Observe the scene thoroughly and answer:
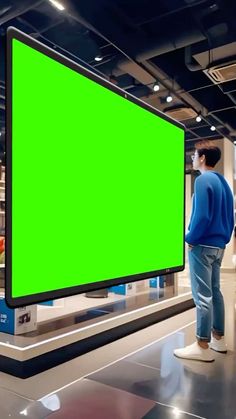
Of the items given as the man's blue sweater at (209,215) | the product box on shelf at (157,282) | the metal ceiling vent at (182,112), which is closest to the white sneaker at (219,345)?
the man's blue sweater at (209,215)

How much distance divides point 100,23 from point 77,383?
340 centimetres

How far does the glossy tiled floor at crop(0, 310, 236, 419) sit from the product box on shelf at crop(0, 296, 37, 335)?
0.27 metres

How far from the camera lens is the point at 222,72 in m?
4.75

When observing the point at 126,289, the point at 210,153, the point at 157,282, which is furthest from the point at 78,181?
the point at 157,282

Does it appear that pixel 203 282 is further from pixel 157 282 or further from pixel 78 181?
pixel 157 282

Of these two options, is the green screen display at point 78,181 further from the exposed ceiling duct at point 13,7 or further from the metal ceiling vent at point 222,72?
the metal ceiling vent at point 222,72

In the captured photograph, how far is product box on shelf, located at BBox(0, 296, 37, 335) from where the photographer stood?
185cm

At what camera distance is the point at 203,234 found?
2.04 meters

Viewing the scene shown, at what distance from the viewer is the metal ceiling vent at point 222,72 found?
15.0 feet

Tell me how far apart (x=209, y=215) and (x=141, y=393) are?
38.7 inches

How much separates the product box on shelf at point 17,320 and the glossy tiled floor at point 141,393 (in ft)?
0.90

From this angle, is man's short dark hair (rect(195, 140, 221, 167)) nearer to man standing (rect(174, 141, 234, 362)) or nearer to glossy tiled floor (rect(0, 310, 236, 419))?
man standing (rect(174, 141, 234, 362))

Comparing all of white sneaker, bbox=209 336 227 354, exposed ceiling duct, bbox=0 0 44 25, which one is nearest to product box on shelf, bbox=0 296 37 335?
white sneaker, bbox=209 336 227 354

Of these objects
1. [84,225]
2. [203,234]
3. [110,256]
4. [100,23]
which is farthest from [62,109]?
[100,23]
